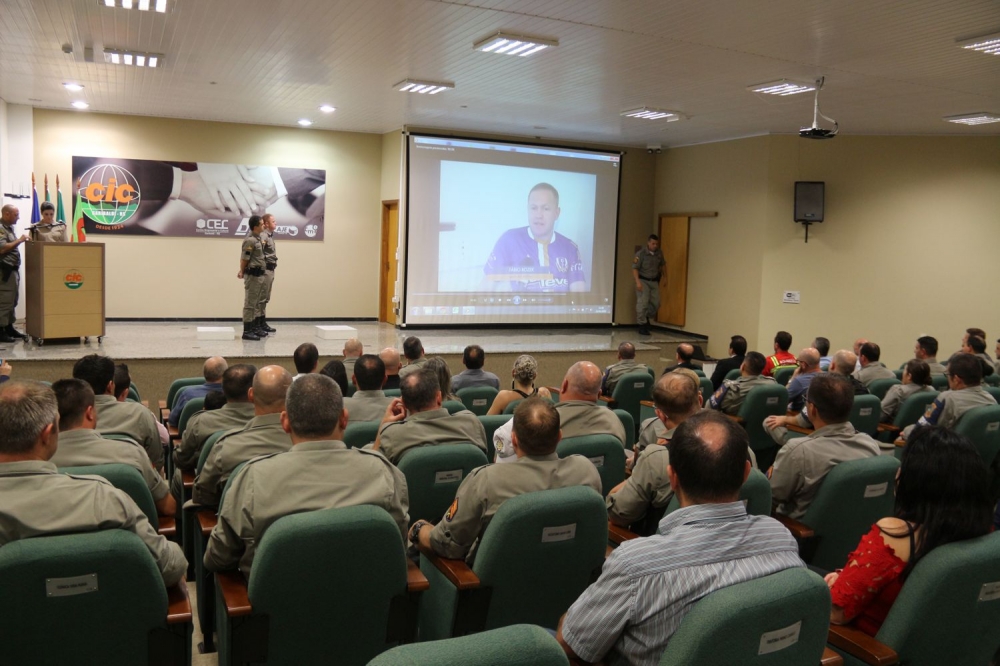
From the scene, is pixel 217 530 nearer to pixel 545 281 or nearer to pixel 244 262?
pixel 244 262

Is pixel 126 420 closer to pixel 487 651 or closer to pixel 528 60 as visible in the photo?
pixel 487 651

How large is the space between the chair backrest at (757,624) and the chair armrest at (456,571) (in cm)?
91

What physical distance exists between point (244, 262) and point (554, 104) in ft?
13.9

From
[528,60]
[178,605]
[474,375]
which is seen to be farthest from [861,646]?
[528,60]

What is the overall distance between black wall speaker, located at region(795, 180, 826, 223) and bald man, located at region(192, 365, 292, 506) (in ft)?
30.6

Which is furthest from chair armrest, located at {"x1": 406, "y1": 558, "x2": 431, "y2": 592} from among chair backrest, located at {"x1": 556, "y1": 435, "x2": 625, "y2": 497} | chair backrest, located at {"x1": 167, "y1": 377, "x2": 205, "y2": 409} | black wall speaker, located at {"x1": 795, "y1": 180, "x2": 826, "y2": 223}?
black wall speaker, located at {"x1": 795, "y1": 180, "x2": 826, "y2": 223}

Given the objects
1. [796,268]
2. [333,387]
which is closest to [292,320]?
[796,268]

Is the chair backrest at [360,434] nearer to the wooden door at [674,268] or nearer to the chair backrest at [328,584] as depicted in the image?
the chair backrest at [328,584]

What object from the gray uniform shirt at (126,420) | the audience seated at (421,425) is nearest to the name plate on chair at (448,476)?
the audience seated at (421,425)

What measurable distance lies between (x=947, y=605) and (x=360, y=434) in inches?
98.8

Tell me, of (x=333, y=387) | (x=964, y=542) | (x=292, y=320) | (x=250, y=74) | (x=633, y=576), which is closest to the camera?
(x=633, y=576)

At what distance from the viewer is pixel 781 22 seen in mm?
5762

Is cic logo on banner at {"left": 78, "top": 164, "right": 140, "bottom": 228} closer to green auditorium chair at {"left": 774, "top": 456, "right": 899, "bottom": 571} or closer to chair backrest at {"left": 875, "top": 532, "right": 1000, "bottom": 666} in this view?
green auditorium chair at {"left": 774, "top": 456, "right": 899, "bottom": 571}

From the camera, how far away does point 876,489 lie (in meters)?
→ 3.07
